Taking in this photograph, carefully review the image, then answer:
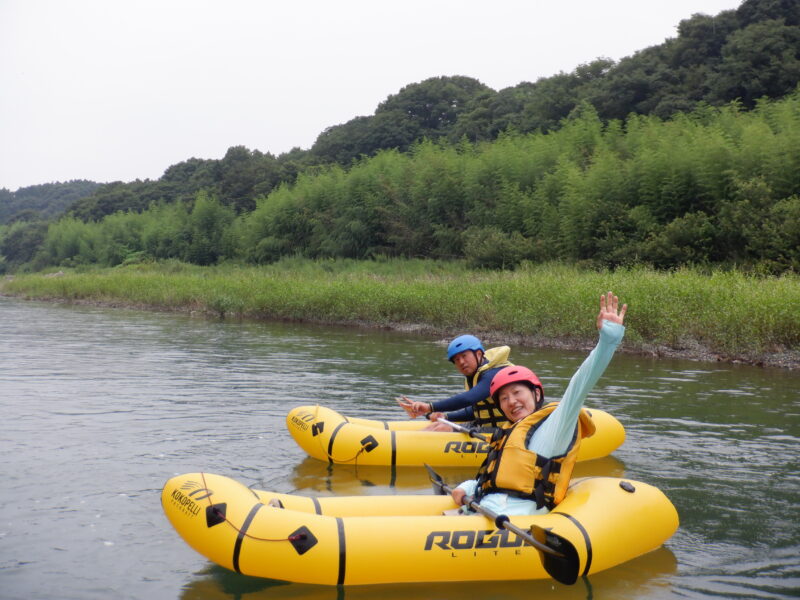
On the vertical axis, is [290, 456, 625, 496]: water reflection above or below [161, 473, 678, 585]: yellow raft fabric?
below

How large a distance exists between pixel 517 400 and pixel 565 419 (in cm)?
32

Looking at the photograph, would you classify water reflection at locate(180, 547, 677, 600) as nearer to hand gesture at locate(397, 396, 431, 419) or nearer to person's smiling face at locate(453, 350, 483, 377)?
person's smiling face at locate(453, 350, 483, 377)

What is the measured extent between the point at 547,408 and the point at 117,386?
673 cm

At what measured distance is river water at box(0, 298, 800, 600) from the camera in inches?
150

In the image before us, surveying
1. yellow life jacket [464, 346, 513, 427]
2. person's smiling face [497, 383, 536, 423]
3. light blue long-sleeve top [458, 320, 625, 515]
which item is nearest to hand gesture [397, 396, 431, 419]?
yellow life jacket [464, 346, 513, 427]

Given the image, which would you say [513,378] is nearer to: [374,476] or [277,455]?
[374,476]

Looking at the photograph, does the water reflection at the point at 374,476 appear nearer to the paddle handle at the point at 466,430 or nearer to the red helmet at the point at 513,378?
the paddle handle at the point at 466,430

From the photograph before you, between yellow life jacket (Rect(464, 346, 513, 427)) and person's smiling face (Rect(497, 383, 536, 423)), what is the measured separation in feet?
5.32

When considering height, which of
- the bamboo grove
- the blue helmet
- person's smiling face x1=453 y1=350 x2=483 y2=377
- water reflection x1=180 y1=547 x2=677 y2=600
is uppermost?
the bamboo grove

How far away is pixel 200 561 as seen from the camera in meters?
4.04

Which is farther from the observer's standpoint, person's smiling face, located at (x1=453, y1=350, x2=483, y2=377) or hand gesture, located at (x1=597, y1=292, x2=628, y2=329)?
person's smiling face, located at (x1=453, y1=350, x2=483, y2=377)

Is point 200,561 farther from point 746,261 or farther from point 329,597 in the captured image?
point 746,261

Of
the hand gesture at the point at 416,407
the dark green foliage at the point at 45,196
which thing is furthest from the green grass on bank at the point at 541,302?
the dark green foliage at the point at 45,196

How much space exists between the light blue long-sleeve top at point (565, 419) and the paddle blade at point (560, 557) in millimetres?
473
